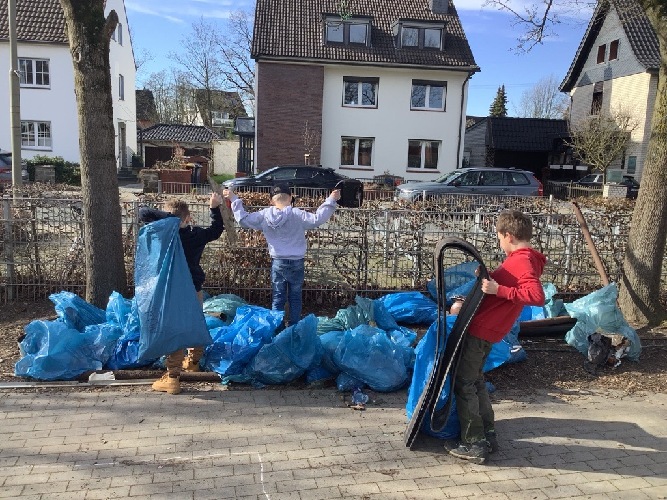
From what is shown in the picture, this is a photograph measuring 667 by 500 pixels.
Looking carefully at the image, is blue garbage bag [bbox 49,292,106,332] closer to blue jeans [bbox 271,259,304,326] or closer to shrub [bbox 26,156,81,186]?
blue jeans [bbox 271,259,304,326]

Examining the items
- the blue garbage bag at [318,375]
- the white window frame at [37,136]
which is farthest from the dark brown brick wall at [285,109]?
the blue garbage bag at [318,375]

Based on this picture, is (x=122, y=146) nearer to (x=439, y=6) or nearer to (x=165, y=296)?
(x=439, y=6)

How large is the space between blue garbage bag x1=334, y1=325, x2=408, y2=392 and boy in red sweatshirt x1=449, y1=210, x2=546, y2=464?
1.02m

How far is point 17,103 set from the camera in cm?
949

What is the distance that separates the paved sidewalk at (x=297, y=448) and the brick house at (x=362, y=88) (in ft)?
76.7

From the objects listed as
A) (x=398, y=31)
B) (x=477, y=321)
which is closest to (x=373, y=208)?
(x=477, y=321)

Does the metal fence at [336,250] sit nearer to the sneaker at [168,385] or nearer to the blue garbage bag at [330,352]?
the blue garbage bag at [330,352]

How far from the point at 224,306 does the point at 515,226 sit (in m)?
3.46

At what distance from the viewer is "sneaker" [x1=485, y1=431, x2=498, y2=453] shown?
393cm

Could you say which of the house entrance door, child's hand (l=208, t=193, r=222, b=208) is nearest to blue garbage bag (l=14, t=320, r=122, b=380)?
child's hand (l=208, t=193, r=222, b=208)

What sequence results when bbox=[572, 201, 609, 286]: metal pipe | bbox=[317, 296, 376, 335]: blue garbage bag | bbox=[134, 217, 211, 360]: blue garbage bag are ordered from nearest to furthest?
bbox=[134, 217, 211, 360]: blue garbage bag
bbox=[317, 296, 376, 335]: blue garbage bag
bbox=[572, 201, 609, 286]: metal pipe

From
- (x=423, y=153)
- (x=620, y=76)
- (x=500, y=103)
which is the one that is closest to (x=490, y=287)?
(x=423, y=153)

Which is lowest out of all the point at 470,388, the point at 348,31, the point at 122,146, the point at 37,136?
the point at 470,388

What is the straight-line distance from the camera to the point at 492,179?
56.4ft
